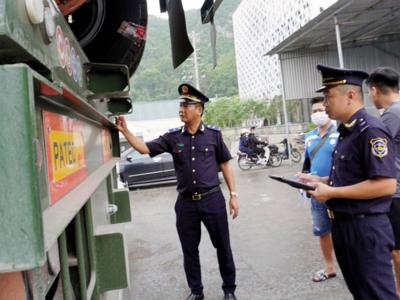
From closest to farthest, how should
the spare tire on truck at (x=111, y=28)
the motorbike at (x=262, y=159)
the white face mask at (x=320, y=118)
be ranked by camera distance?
the spare tire on truck at (x=111, y=28) < the white face mask at (x=320, y=118) < the motorbike at (x=262, y=159)

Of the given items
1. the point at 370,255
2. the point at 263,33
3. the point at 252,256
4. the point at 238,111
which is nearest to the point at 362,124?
the point at 370,255

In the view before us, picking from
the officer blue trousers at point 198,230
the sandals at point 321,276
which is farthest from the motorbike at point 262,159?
the officer blue trousers at point 198,230

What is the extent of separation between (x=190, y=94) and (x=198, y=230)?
3.75 feet

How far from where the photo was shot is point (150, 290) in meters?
3.82

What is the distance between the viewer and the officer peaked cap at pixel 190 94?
342cm

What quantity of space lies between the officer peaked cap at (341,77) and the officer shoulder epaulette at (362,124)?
23 centimetres

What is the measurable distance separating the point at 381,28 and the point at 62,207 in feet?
41.4

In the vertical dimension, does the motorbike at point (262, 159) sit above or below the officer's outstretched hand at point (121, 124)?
below

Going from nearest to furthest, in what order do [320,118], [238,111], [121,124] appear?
[121,124] < [320,118] < [238,111]

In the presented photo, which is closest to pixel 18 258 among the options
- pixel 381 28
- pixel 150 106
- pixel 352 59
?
pixel 381 28

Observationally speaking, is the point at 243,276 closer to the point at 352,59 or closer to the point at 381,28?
the point at 381,28

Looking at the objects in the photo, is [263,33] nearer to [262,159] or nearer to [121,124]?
[262,159]

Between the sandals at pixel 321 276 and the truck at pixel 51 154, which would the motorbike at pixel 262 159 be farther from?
the truck at pixel 51 154

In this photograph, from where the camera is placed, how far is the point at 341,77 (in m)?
2.24
